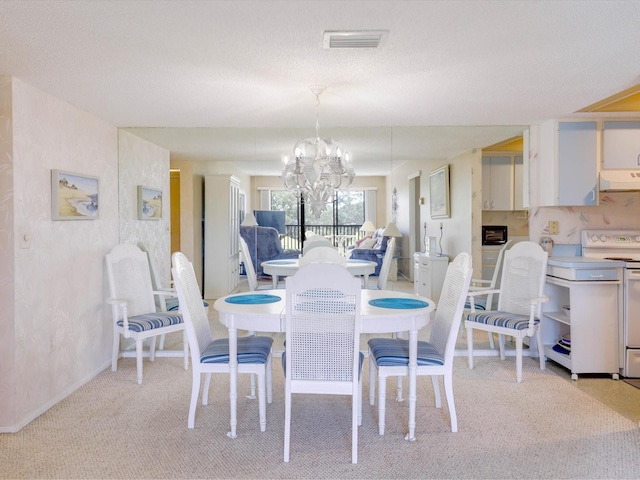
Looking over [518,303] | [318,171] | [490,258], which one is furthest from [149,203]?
[518,303]

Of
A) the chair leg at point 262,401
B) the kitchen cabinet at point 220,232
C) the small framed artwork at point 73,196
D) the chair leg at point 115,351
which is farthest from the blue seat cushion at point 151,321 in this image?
the chair leg at point 262,401

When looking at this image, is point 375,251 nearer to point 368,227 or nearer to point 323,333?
point 368,227

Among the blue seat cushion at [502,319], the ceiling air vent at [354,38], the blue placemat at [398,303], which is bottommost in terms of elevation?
the blue seat cushion at [502,319]

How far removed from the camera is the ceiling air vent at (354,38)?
2.31 metres

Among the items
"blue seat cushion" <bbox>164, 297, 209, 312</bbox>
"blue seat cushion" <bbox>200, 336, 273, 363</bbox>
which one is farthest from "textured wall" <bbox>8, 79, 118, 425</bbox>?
"blue seat cushion" <bbox>200, 336, 273, 363</bbox>

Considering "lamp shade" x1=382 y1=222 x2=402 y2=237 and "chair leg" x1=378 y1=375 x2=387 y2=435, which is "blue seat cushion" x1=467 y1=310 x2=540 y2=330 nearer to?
"lamp shade" x1=382 y1=222 x2=402 y2=237

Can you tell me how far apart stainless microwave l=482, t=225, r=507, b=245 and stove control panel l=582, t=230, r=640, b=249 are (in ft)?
2.25

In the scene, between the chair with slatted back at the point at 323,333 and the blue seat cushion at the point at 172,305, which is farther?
the blue seat cushion at the point at 172,305

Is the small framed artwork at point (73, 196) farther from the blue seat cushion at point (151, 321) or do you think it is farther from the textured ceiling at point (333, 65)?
the blue seat cushion at point (151, 321)

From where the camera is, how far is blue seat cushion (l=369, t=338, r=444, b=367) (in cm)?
275

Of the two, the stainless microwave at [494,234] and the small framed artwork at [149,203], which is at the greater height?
the small framed artwork at [149,203]

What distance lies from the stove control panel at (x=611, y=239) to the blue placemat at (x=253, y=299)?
9.63 feet

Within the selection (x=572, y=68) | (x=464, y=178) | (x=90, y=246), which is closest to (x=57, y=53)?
(x=90, y=246)

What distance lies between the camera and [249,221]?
4570 mm
